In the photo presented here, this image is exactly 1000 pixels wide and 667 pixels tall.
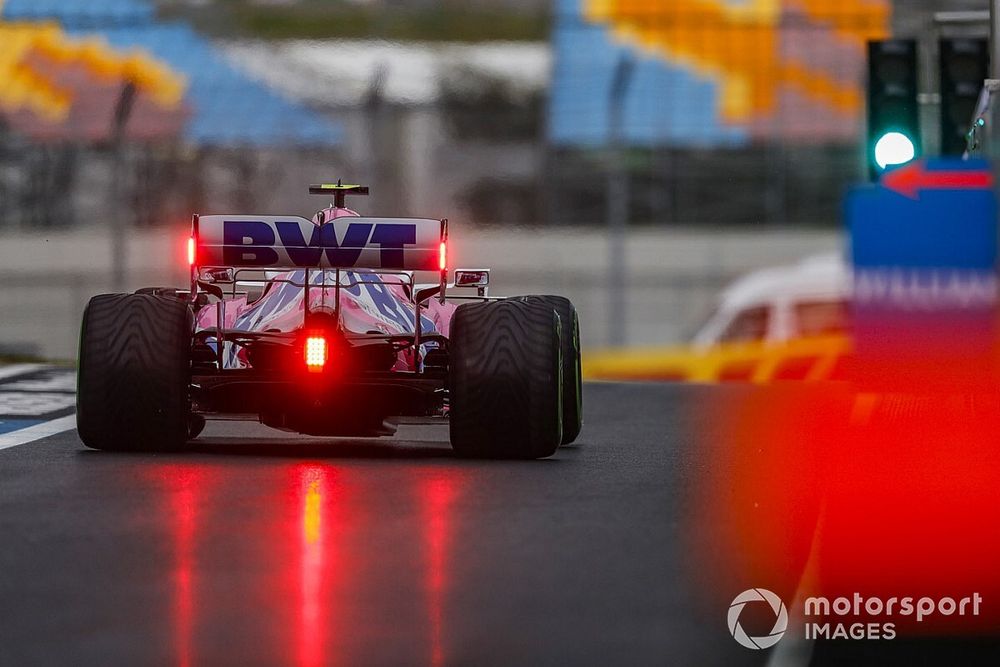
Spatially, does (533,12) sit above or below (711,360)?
above

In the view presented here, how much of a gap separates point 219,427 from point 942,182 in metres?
4.62

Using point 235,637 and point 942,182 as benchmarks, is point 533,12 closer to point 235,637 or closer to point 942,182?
point 942,182

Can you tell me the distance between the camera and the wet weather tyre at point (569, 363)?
36.3 feet

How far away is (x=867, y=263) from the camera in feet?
32.1

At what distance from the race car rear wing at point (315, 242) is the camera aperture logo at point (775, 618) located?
4163 mm

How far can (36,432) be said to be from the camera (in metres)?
12.1

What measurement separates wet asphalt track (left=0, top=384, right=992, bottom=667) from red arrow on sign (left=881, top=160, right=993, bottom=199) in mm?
1418

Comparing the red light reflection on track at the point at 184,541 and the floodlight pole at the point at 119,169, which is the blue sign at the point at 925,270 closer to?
the red light reflection on track at the point at 184,541

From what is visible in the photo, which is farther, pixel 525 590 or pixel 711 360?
pixel 711 360

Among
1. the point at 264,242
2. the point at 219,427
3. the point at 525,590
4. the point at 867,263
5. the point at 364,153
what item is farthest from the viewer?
the point at 364,153

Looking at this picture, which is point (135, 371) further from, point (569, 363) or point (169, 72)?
point (169, 72)

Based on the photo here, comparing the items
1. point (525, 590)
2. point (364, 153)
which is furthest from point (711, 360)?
point (525, 590)

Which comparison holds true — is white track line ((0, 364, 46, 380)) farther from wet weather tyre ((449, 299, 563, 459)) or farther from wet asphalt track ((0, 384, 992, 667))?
wet weather tyre ((449, 299, 563, 459))

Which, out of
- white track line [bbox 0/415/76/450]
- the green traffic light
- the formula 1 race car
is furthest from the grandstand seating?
the formula 1 race car
